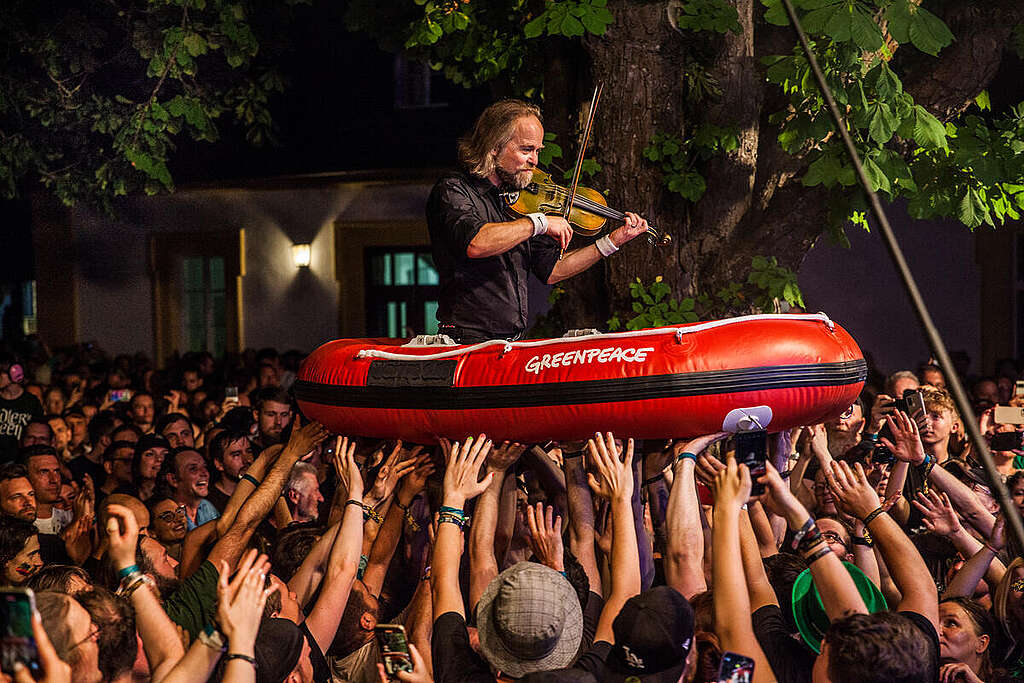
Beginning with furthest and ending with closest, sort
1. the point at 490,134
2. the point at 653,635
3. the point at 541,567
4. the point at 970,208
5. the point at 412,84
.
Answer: the point at 412,84 < the point at 970,208 < the point at 490,134 < the point at 541,567 < the point at 653,635

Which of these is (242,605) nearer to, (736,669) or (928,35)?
(736,669)

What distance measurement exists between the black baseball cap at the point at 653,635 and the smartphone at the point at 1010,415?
9.75 feet

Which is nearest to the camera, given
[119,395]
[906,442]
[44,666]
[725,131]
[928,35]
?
[44,666]

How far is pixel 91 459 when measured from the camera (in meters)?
7.48

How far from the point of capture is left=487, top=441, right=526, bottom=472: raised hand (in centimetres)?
416

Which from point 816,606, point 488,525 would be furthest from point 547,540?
point 816,606

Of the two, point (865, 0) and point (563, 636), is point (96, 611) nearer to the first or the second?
point (563, 636)

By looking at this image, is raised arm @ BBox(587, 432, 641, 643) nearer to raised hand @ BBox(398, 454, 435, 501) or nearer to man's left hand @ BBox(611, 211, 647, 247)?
raised hand @ BBox(398, 454, 435, 501)

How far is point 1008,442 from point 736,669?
296cm

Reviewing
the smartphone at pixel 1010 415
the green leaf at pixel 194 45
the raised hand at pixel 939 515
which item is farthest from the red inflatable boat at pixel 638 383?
the green leaf at pixel 194 45

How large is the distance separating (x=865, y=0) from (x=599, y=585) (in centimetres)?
295

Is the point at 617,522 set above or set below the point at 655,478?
above

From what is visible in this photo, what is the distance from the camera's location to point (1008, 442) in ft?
16.9

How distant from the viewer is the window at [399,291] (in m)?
15.4
